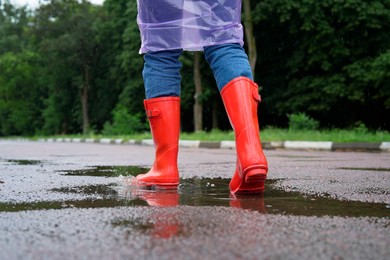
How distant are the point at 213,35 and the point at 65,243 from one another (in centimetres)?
182

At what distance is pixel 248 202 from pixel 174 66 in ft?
3.57

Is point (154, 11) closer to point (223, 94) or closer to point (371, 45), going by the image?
point (223, 94)

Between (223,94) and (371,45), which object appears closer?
(223,94)

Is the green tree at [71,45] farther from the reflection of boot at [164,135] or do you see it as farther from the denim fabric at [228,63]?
the denim fabric at [228,63]

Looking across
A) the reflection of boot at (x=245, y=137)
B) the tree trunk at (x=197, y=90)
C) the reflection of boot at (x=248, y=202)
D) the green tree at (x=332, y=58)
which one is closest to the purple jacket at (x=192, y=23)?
the reflection of boot at (x=245, y=137)

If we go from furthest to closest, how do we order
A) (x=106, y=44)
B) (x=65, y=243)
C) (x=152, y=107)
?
(x=106, y=44), (x=152, y=107), (x=65, y=243)

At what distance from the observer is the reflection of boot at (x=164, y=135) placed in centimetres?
316

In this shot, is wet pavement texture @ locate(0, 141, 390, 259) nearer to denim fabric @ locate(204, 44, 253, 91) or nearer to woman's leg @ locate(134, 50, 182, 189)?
woman's leg @ locate(134, 50, 182, 189)

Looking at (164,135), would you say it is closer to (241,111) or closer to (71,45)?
(241,111)

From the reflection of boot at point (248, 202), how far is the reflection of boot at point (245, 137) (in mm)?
91

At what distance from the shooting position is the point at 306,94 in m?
25.5

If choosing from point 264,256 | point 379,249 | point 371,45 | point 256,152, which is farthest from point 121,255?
point 371,45

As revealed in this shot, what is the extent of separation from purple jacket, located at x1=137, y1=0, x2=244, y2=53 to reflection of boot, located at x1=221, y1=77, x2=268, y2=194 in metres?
0.29

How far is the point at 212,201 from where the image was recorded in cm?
250
